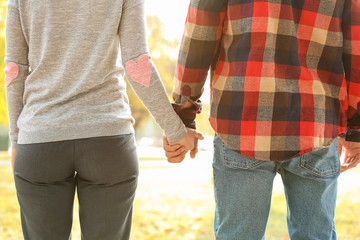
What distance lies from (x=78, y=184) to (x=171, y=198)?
377cm

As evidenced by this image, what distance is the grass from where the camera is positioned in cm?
351

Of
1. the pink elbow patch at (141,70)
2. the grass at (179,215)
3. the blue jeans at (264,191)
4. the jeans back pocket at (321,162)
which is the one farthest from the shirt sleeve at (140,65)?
the grass at (179,215)

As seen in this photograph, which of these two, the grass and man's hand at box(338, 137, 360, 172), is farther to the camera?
the grass

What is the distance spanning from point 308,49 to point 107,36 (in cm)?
69

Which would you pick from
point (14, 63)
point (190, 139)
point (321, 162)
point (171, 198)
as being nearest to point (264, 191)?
point (321, 162)

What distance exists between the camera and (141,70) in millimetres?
1396

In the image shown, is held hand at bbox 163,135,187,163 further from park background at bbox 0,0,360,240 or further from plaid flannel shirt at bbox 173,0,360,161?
plaid flannel shirt at bbox 173,0,360,161

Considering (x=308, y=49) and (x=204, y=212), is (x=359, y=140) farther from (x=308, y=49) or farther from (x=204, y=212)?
(x=204, y=212)

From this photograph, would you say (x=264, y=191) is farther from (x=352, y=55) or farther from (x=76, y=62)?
(x=76, y=62)

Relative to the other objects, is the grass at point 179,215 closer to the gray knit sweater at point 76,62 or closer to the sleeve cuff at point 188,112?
the sleeve cuff at point 188,112

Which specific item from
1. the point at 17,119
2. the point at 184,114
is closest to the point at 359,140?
the point at 184,114

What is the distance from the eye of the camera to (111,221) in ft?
4.62

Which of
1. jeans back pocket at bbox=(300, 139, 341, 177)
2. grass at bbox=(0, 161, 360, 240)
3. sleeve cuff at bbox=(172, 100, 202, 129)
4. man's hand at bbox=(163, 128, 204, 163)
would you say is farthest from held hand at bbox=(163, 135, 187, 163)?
grass at bbox=(0, 161, 360, 240)

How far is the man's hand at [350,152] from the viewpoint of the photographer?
161 centimetres
